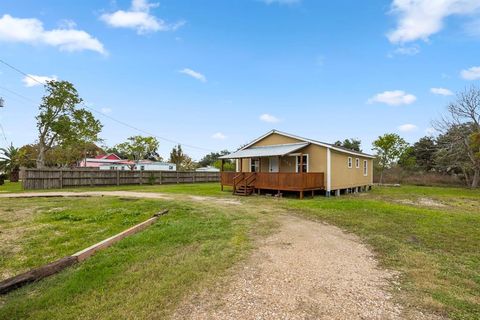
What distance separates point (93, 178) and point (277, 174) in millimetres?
15718

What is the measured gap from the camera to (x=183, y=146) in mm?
43781

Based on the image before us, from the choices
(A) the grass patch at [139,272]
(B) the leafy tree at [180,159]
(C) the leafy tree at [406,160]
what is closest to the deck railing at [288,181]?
(A) the grass patch at [139,272]

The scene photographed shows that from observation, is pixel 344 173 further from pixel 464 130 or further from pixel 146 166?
pixel 146 166

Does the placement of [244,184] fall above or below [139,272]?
above

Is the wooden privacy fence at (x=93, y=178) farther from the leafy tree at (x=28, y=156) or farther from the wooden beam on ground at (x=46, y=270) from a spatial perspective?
the wooden beam on ground at (x=46, y=270)

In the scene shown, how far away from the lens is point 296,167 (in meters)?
18.2

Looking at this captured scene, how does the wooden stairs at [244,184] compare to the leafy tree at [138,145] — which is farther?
the leafy tree at [138,145]

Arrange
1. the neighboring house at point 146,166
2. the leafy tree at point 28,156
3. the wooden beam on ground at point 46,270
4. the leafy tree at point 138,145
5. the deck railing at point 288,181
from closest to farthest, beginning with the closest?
the wooden beam on ground at point 46,270
the deck railing at point 288,181
the leafy tree at point 28,156
the leafy tree at point 138,145
the neighboring house at point 146,166

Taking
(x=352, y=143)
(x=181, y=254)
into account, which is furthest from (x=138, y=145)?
(x=181, y=254)

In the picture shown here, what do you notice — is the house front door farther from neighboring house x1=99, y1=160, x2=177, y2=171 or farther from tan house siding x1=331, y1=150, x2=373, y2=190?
neighboring house x1=99, y1=160, x2=177, y2=171

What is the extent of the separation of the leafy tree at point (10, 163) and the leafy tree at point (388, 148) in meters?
39.4

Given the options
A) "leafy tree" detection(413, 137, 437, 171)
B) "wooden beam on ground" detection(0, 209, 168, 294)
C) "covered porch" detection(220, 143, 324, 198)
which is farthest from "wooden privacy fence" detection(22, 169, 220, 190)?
"leafy tree" detection(413, 137, 437, 171)

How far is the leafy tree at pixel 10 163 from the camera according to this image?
99.8 feet

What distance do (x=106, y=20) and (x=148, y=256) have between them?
585 inches
